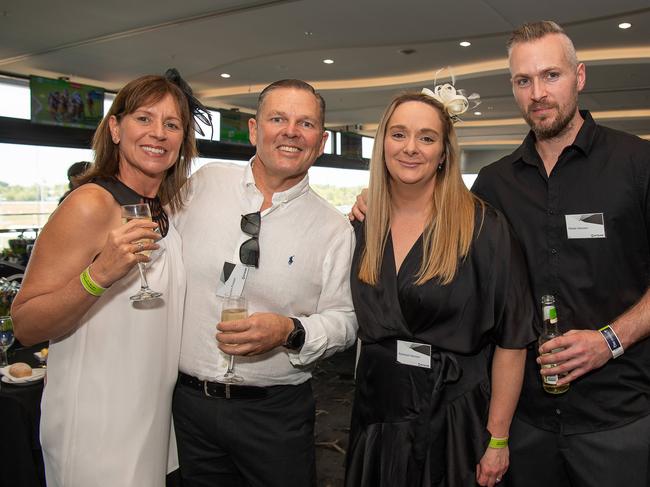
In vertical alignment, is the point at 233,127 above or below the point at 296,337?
above

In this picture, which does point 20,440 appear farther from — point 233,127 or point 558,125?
point 233,127

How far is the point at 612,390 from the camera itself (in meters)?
1.80

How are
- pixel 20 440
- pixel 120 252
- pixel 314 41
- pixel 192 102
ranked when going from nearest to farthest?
pixel 120 252, pixel 192 102, pixel 20 440, pixel 314 41

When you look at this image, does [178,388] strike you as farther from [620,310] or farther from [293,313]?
[620,310]

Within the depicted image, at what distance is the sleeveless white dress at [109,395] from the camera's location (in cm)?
161

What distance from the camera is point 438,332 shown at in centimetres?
174

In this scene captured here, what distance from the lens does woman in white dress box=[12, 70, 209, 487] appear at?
154cm

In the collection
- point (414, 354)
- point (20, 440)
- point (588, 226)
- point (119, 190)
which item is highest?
point (119, 190)

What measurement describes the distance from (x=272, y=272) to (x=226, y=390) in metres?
0.43

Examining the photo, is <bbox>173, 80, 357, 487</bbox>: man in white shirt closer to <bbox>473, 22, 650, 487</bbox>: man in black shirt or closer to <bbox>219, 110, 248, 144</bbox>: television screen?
<bbox>473, 22, 650, 487</bbox>: man in black shirt

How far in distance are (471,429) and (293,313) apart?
2.32 ft

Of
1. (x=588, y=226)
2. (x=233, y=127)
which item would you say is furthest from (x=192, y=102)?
(x=233, y=127)

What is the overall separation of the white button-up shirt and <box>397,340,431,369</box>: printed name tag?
22 cm

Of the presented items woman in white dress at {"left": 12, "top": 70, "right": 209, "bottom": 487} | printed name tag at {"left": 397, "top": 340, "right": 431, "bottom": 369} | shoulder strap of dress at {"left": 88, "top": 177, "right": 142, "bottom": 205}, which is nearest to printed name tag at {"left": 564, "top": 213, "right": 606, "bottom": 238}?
printed name tag at {"left": 397, "top": 340, "right": 431, "bottom": 369}
